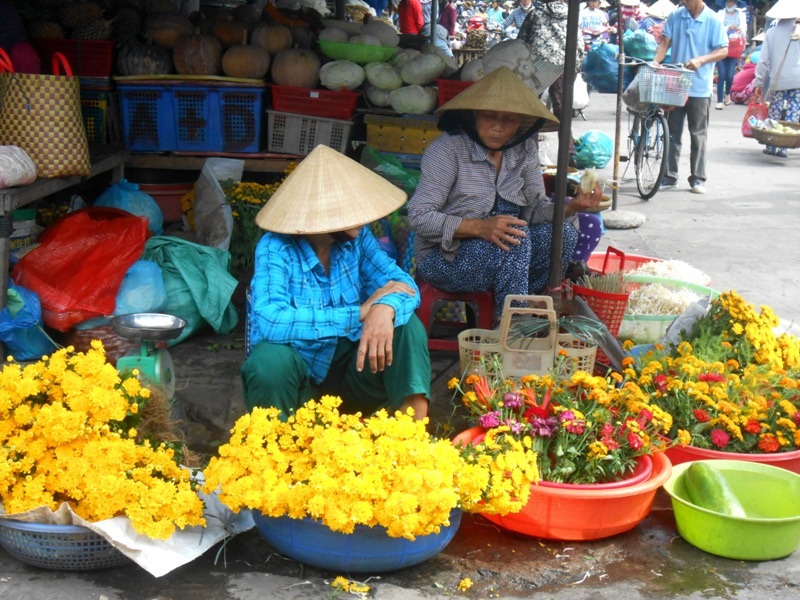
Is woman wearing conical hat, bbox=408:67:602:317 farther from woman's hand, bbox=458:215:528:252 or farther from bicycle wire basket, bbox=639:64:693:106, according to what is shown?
bicycle wire basket, bbox=639:64:693:106

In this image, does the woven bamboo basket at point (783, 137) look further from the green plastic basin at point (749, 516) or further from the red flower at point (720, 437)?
the green plastic basin at point (749, 516)

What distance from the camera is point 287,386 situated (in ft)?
10.2

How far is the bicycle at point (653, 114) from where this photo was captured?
841 cm

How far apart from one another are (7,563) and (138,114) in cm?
373

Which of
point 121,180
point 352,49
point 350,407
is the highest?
point 352,49

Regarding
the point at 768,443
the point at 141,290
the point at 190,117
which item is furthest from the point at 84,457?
the point at 190,117

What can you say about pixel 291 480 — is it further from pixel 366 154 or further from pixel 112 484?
pixel 366 154

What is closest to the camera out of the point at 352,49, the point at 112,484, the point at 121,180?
the point at 112,484

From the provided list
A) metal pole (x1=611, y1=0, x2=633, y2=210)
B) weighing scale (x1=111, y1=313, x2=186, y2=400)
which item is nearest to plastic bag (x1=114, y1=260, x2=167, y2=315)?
weighing scale (x1=111, y1=313, x2=186, y2=400)

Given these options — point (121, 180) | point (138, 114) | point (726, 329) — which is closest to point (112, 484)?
point (726, 329)

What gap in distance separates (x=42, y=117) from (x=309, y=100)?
2182mm

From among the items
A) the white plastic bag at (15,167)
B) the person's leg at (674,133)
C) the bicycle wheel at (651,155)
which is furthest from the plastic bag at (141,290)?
Answer: the person's leg at (674,133)

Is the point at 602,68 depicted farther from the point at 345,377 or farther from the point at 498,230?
the point at 345,377

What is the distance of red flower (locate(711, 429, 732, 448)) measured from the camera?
3.25m
